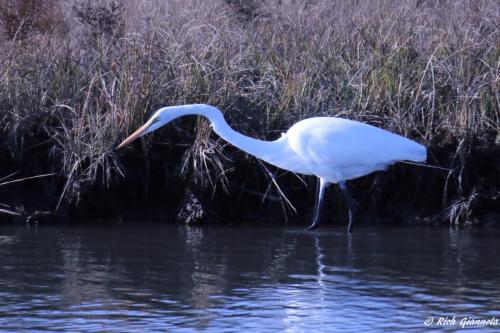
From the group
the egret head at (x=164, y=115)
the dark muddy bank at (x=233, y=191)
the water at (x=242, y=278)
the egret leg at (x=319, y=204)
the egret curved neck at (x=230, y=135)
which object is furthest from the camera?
the dark muddy bank at (x=233, y=191)

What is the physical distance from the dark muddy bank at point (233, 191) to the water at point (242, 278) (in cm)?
32

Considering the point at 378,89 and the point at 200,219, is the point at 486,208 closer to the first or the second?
the point at 378,89

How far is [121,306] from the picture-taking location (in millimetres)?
6391

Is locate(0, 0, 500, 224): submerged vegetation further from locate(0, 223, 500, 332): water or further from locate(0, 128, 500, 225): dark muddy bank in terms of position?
locate(0, 223, 500, 332): water

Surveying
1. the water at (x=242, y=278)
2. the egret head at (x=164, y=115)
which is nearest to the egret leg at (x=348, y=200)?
the water at (x=242, y=278)

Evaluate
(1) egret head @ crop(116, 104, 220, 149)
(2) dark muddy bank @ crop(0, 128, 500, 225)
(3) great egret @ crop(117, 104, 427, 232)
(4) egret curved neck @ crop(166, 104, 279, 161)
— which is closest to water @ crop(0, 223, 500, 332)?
(2) dark muddy bank @ crop(0, 128, 500, 225)

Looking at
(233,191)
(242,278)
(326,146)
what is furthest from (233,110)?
(242,278)

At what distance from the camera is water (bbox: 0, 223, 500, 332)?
6.12 m

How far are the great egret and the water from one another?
60 cm

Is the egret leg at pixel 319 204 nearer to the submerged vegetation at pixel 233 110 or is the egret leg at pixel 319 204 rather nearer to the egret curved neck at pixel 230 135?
the submerged vegetation at pixel 233 110

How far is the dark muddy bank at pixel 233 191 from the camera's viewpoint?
946 cm

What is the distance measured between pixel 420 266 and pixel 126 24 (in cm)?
542

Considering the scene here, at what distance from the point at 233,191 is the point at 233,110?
81 cm

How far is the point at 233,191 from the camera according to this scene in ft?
→ 31.8
